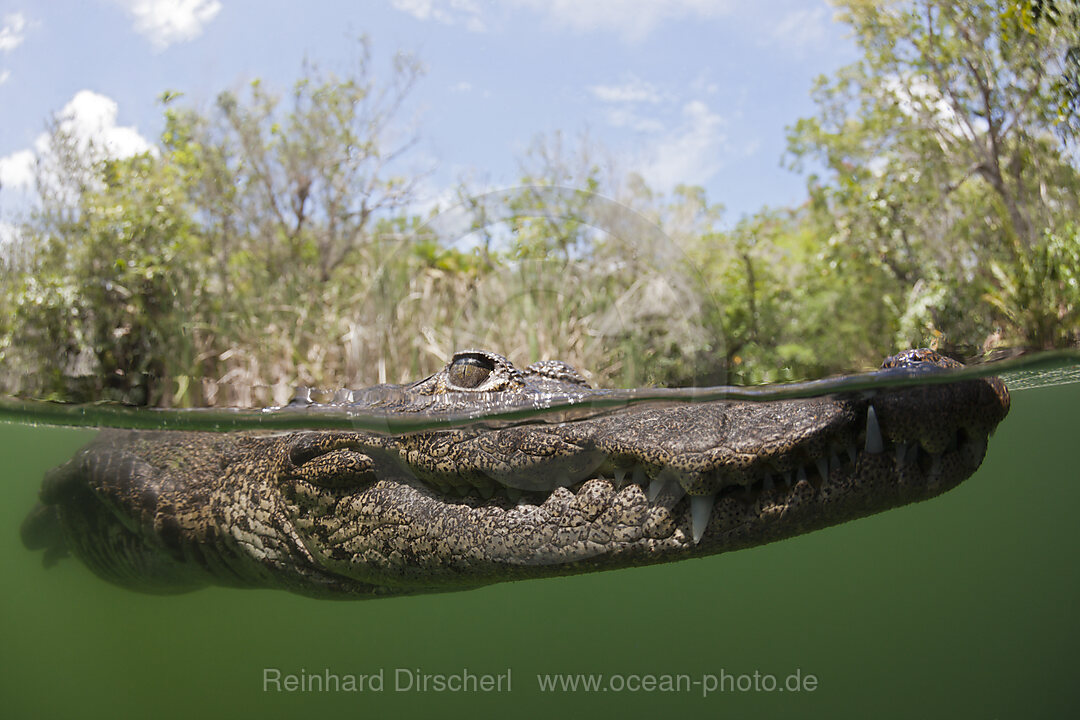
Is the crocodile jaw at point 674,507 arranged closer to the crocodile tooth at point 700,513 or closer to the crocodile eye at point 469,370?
the crocodile tooth at point 700,513

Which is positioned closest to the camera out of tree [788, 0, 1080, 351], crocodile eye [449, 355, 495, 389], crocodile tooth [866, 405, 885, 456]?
crocodile tooth [866, 405, 885, 456]

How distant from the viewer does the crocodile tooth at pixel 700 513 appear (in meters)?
2.28

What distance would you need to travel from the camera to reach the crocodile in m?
2.20

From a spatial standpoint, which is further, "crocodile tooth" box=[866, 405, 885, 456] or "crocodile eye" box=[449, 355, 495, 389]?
"crocodile eye" box=[449, 355, 495, 389]

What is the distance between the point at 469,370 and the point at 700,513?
4.11ft

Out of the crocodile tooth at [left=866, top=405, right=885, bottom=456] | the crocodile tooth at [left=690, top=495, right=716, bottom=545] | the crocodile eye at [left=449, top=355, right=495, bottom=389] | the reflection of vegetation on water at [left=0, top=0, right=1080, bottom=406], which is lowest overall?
the crocodile tooth at [left=690, top=495, right=716, bottom=545]

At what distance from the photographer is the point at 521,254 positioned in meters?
8.38

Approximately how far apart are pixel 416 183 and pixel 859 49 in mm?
5547

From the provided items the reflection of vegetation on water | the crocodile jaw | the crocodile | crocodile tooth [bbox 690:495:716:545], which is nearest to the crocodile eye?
the crocodile

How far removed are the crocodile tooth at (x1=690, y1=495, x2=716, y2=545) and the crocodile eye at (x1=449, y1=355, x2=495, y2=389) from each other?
1167mm

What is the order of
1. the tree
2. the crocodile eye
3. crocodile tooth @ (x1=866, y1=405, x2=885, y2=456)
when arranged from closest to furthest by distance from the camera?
crocodile tooth @ (x1=866, y1=405, x2=885, y2=456)
the crocodile eye
the tree

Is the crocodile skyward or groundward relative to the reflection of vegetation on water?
groundward

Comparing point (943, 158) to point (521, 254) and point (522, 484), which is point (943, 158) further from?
point (522, 484)

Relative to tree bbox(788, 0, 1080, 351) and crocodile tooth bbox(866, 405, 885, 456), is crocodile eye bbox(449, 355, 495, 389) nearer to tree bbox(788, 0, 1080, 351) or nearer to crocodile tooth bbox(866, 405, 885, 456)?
crocodile tooth bbox(866, 405, 885, 456)
